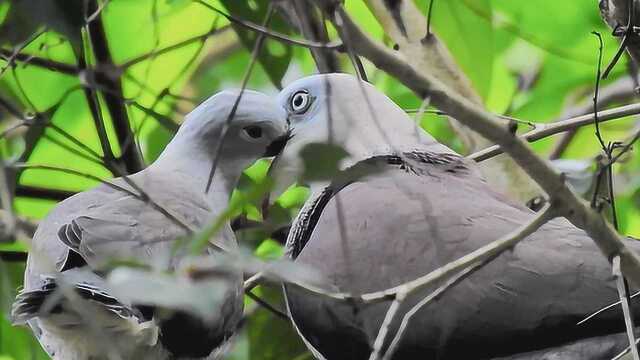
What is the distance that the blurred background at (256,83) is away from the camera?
1819mm

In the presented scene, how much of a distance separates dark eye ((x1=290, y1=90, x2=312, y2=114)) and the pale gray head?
30mm

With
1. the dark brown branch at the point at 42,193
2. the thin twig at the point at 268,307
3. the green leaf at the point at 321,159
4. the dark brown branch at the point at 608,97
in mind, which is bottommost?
the thin twig at the point at 268,307

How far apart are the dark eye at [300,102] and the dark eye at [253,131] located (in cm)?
8

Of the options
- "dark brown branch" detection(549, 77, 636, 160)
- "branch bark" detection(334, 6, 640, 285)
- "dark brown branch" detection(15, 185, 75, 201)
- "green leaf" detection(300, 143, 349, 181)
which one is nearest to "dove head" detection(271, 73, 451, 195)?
"dark brown branch" detection(15, 185, 75, 201)

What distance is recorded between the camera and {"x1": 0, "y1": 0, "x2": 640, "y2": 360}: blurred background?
1819 mm

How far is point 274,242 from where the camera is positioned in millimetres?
2158

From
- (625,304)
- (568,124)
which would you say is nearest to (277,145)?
(568,124)

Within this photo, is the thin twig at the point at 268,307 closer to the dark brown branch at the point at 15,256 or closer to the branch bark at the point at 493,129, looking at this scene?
the dark brown branch at the point at 15,256

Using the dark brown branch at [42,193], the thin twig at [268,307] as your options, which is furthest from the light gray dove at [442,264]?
the dark brown branch at [42,193]

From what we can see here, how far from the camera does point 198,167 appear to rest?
1955mm

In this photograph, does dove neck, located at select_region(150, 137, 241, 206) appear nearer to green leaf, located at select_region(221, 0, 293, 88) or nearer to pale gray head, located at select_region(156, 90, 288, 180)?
pale gray head, located at select_region(156, 90, 288, 180)

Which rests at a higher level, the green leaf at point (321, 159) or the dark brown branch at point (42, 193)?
the green leaf at point (321, 159)

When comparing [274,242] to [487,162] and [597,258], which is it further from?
[597,258]

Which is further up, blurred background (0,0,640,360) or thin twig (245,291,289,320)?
blurred background (0,0,640,360)
